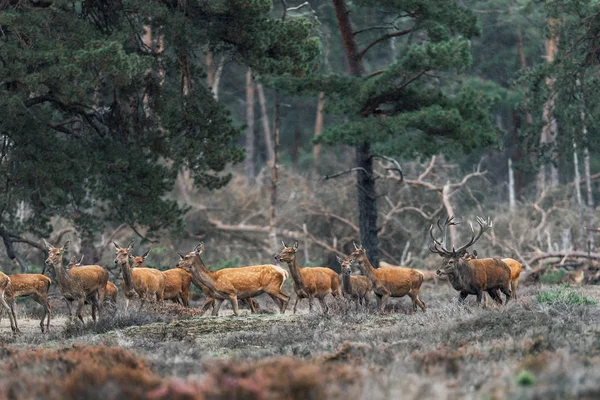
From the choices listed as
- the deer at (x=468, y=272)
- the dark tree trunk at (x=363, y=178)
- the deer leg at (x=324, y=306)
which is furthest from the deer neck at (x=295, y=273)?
the dark tree trunk at (x=363, y=178)

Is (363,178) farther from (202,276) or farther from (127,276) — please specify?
(127,276)

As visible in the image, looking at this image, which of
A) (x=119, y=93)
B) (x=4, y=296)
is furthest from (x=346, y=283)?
(x=119, y=93)

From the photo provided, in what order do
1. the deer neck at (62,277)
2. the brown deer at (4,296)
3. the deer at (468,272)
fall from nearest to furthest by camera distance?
the brown deer at (4,296)
the deer at (468,272)
the deer neck at (62,277)

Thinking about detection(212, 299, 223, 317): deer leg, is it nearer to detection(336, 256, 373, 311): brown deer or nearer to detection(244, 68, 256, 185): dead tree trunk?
detection(336, 256, 373, 311): brown deer

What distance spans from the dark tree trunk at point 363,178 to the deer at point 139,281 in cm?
736

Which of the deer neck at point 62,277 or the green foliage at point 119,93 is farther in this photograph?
the green foliage at point 119,93

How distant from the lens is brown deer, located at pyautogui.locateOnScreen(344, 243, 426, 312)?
18.9 m

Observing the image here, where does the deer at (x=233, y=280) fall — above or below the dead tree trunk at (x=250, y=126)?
below

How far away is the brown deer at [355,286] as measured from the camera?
18469mm

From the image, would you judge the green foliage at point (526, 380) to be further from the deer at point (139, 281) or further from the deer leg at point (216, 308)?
the deer at point (139, 281)

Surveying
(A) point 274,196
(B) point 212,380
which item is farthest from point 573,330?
(A) point 274,196

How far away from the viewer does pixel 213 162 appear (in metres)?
22.8

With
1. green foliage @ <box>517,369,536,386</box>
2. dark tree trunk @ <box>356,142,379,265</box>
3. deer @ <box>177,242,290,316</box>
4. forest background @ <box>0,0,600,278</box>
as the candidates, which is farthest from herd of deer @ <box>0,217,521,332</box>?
green foliage @ <box>517,369,536,386</box>

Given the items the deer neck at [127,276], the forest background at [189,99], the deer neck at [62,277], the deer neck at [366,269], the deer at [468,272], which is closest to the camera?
the deer at [468,272]
